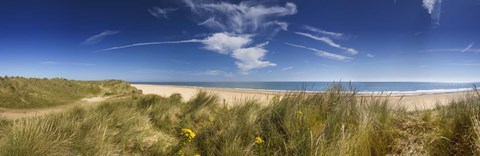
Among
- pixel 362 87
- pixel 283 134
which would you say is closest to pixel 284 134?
pixel 283 134

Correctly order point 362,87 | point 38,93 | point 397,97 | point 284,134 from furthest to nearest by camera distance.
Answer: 1. point 362,87
2. point 397,97
3. point 38,93
4. point 284,134

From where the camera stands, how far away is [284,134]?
3.74 meters

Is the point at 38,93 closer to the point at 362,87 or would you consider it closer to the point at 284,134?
the point at 284,134

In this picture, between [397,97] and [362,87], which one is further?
[362,87]

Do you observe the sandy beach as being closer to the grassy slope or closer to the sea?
the sea

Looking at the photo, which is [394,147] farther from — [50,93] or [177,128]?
[50,93]

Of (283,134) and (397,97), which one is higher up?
(397,97)

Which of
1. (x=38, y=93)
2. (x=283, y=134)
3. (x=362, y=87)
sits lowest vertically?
(x=283, y=134)

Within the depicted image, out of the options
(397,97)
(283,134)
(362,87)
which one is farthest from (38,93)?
(362,87)

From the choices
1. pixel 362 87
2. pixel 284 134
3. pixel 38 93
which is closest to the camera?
pixel 284 134

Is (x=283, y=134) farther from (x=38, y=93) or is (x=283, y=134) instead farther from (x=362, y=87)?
(x=362, y=87)

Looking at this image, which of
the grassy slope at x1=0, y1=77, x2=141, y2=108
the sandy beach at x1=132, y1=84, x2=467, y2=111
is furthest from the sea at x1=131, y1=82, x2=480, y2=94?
the grassy slope at x1=0, y1=77, x2=141, y2=108

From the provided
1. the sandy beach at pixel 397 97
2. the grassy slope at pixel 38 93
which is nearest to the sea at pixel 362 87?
the sandy beach at pixel 397 97

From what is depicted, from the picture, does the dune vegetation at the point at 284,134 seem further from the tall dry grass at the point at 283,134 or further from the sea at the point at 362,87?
the sea at the point at 362,87
